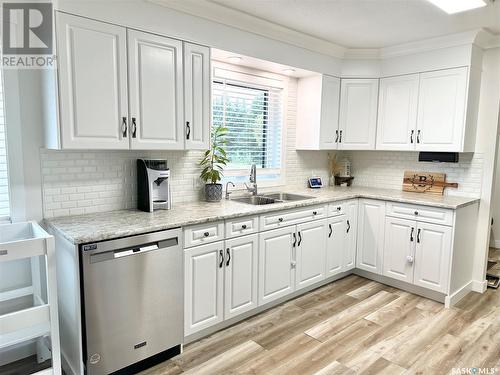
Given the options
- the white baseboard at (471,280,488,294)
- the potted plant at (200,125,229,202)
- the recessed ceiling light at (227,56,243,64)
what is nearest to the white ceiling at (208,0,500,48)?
the recessed ceiling light at (227,56,243,64)

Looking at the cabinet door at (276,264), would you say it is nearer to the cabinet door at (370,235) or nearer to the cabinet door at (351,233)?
the cabinet door at (351,233)

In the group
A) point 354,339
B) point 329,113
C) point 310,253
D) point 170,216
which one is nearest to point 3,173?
point 170,216

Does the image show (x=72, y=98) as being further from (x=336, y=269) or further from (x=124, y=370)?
(x=336, y=269)

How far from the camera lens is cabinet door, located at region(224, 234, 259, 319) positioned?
8.91ft

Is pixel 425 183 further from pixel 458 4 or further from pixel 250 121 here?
pixel 250 121

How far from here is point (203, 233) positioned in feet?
8.25

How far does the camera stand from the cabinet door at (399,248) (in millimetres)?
3509

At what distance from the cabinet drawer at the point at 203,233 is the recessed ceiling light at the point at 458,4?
7.45 feet

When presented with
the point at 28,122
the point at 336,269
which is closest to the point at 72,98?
the point at 28,122

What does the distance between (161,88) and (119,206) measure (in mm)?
964

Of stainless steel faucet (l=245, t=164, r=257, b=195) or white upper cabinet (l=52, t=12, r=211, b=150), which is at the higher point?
white upper cabinet (l=52, t=12, r=211, b=150)

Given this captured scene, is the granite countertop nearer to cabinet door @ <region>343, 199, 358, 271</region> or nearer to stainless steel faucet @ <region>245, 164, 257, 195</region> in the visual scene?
cabinet door @ <region>343, 199, 358, 271</region>

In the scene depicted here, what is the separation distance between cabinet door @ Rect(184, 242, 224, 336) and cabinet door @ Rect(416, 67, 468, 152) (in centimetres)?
250

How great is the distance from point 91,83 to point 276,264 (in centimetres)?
201
